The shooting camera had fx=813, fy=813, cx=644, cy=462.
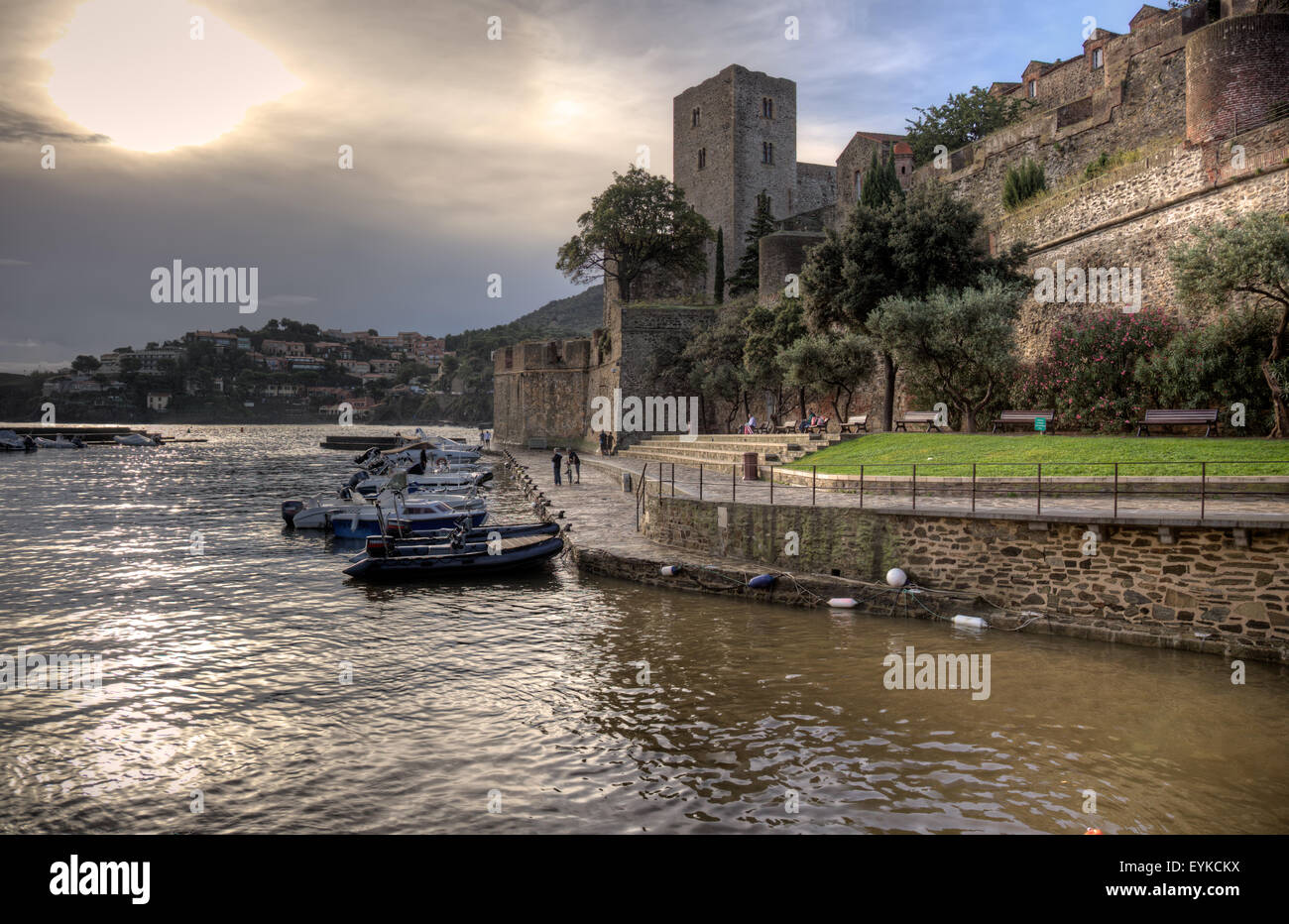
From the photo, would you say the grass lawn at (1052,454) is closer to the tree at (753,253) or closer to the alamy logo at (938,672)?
the alamy logo at (938,672)

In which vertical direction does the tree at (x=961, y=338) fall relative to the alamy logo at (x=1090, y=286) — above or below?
below

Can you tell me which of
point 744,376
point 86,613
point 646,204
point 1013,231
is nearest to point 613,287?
point 646,204

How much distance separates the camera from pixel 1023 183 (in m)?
28.9

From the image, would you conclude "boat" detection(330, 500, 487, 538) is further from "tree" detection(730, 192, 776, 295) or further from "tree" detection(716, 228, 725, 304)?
"tree" detection(716, 228, 725, 304)

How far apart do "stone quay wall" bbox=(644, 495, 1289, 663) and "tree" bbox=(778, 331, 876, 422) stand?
48.0 ft

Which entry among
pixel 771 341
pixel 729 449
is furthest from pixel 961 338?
pixel 771 341

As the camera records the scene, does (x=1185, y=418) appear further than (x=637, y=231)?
No

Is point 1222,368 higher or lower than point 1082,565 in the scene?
higher

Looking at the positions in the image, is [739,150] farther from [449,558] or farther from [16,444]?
[16,444]

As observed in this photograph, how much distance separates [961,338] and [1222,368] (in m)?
5.94

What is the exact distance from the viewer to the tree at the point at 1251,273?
598 inches

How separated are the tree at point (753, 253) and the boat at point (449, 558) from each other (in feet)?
107

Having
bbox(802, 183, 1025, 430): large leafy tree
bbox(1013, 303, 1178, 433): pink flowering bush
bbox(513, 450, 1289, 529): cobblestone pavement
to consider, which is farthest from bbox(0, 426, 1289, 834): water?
bbox(802, 183, 1025, 430): large leafy tree
